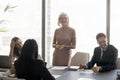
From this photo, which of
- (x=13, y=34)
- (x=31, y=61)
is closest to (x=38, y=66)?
(x=31, y=61)

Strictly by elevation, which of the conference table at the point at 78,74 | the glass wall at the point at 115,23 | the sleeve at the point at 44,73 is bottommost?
the conference table at the point at 78,74

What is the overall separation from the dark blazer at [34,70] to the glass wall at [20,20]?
3.10 metres

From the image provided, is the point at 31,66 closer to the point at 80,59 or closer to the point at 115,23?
the point at 80,59

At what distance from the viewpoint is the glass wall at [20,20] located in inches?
242

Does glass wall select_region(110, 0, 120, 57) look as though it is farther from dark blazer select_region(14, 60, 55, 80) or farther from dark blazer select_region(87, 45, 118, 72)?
dark blazer select_region(14, 60, 55, 80)

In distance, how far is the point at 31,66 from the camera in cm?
304

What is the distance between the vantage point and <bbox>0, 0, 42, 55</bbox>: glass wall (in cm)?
616

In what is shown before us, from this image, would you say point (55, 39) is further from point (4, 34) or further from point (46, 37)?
point (4, 34)

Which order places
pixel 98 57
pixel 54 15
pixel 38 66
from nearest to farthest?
pixel 38 66, pixel 98 57, pixel 54 15

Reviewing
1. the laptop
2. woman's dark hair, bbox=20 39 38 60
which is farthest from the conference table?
the laptop

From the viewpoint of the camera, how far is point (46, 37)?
20.2ft

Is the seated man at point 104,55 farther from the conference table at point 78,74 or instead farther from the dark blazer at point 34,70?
the dark blazer at point 34,70

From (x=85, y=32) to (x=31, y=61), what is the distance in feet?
9.86

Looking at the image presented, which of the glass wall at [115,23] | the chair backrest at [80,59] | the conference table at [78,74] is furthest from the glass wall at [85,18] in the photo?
the conference table at [78,74]
